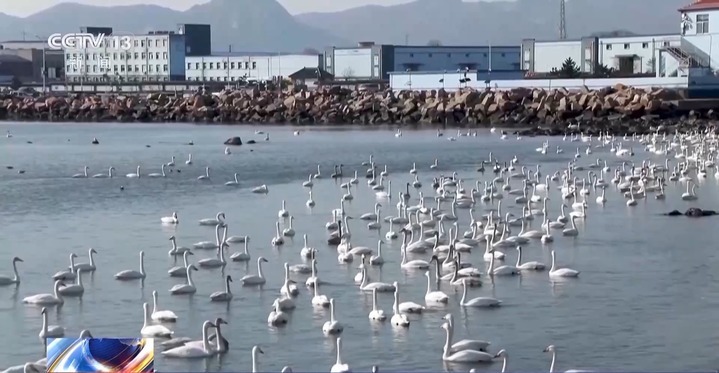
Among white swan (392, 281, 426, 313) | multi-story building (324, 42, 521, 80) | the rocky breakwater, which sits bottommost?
white swan (392, 281, 426, 313)

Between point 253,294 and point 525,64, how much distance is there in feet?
227

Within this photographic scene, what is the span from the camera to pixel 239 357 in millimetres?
14148

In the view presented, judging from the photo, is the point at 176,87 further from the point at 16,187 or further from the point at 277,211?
the point at 277,211

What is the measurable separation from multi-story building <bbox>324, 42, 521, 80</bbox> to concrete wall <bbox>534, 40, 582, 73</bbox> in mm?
13538

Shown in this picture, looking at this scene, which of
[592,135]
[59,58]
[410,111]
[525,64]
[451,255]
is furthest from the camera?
[59,58]

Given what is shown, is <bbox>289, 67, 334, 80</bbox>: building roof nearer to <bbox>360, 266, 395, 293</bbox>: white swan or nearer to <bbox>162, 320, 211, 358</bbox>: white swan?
<bbox>360, 266, 395, 293</bbox>: white swan

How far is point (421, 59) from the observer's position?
323 feet

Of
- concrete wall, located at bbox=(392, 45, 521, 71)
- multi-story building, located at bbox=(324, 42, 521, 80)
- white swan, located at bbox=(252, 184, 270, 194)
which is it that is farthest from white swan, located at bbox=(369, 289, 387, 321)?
concrete wall, located at bbox=(392, 45, 521, 71)

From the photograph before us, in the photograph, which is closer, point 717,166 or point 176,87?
point 717,166

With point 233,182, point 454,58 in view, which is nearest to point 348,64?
point 454,58

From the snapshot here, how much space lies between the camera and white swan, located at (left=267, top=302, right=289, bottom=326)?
15594 millimetres

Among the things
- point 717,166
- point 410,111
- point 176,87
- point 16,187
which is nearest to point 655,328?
point 717,166

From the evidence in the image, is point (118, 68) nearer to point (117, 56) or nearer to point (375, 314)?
point (117, 56)

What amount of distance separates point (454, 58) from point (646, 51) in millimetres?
26175
